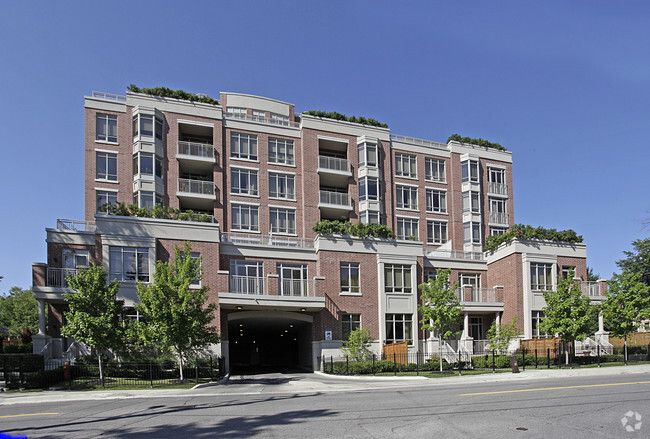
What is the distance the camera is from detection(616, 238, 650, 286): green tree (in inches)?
2243

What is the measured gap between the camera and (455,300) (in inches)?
1148

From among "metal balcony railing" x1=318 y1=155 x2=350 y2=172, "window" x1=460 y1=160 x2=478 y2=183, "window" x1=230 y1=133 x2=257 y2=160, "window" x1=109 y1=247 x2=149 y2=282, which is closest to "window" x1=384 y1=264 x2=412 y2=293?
"metal balcony railing" x1=318 y1=155 x2=350 y2=172

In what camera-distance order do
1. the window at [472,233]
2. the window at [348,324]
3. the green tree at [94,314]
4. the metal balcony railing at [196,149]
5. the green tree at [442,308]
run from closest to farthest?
the green tree at [94,314], the green tree at [442,308], the window at [348,324], the metal balcony railing at [196,149], the window at [472,233]

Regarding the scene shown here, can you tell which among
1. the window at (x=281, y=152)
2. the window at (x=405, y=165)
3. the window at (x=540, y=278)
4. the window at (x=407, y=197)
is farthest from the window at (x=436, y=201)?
the window at (x=281, y=152)

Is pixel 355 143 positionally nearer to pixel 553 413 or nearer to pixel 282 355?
pixel 282 355

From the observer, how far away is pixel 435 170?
47.3m

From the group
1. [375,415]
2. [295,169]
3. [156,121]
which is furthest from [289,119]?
[375,415]

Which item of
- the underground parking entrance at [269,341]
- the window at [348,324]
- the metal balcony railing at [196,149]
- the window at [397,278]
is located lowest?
the underground parking entrance at [269,341]

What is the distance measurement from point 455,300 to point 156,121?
2500cm

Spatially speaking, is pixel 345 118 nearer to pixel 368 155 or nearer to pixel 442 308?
pixel 368 155

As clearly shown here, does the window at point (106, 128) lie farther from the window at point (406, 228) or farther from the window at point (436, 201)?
the window at point (436, 201)

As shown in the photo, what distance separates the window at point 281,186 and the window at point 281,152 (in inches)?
46.5

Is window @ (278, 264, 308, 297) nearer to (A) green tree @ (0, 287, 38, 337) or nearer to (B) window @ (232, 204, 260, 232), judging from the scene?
(B) window @ (232, 204, 260, 232)

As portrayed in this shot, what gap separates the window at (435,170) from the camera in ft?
154
